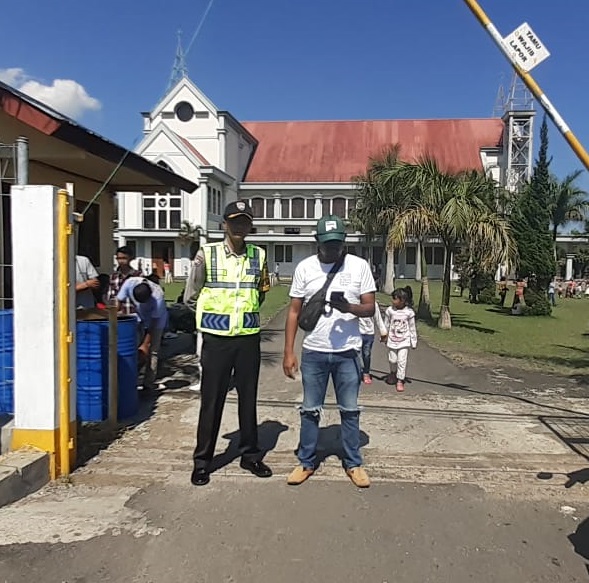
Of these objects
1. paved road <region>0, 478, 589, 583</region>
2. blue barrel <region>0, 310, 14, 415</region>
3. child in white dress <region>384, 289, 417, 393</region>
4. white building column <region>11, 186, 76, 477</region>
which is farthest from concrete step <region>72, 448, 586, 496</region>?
child in white dress <region>384, 289, 417, 393</region>

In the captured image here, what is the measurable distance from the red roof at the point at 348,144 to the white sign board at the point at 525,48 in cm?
4373

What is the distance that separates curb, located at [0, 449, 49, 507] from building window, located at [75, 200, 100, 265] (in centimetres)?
748

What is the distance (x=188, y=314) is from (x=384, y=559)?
32.2ft

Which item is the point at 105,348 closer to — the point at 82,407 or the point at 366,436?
the point at 82,407

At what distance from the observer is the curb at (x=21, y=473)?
157 inches

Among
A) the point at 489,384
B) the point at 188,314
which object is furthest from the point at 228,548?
the point at 188,314

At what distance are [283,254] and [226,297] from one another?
45.2 metres

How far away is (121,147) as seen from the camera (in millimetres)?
8047

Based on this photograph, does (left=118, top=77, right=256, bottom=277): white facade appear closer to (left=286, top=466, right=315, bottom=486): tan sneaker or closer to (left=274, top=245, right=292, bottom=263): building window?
(left=274, top=245, right=292, bottom=263): building window

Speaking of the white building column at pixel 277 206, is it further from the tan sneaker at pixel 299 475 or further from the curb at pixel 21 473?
the curb at pixel 21 473

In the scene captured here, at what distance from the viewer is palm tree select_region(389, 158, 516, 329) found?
14156 mm

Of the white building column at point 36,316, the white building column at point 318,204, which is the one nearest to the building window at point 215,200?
the white building column at point 318,204

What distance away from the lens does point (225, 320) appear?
4.46 m

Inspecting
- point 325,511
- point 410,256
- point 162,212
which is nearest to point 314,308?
point 325,511
